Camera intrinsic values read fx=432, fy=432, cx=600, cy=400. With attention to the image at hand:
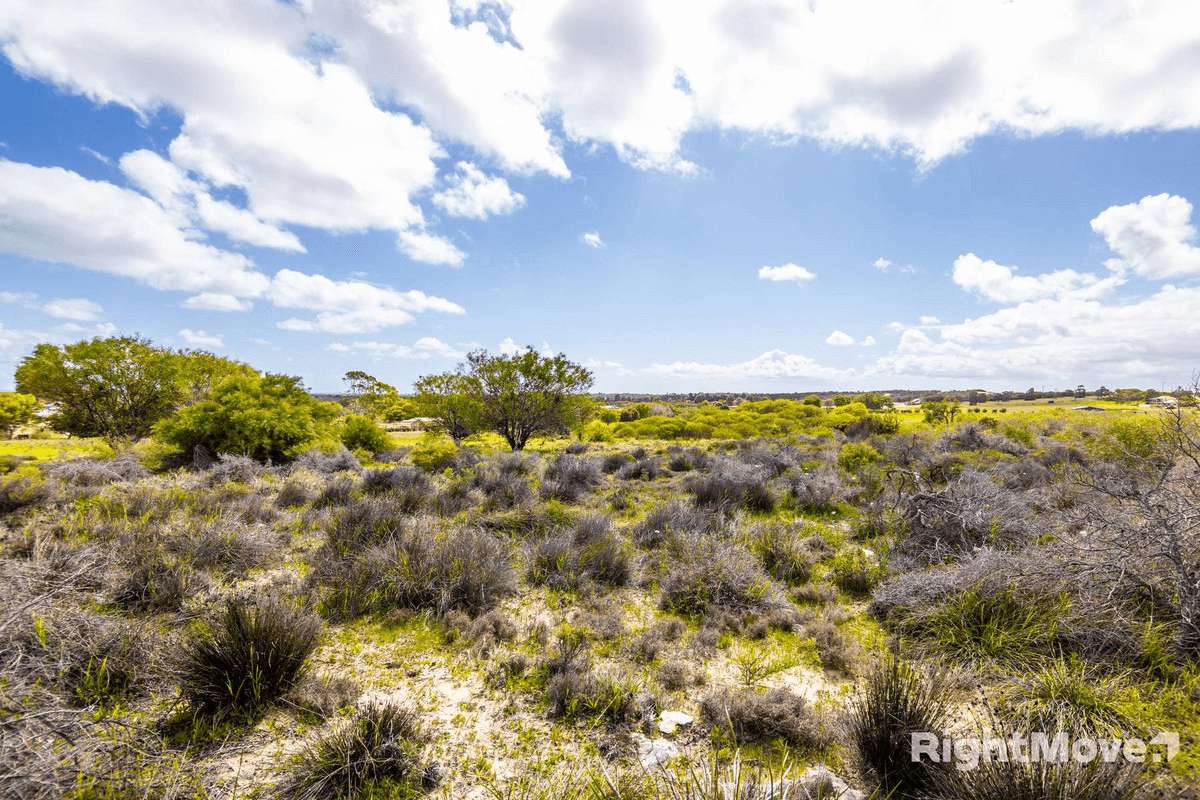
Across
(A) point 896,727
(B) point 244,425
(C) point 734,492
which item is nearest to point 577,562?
(A) point 896,727

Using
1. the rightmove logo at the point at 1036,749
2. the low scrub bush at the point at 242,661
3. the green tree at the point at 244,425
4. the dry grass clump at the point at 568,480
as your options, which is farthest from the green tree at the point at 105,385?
the rightmove logo at the point at 1036,749

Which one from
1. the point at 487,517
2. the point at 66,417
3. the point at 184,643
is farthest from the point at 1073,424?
the point at 66,417

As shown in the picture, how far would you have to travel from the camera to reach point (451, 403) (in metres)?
24.7

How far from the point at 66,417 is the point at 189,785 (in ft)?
76.1

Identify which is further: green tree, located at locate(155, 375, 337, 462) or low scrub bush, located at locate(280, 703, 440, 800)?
green tree, located at locate(155, 375, 337, 462)

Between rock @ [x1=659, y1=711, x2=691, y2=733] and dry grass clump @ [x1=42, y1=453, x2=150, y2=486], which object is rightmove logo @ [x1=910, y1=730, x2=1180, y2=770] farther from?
dry grass clump @ [x1=42, y1=453, x2=150, y2=486]

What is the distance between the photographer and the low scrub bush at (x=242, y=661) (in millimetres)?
3135

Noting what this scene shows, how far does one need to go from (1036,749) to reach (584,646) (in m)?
3.14

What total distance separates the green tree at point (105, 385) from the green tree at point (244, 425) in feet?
21.5

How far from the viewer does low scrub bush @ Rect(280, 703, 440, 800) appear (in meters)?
2.50

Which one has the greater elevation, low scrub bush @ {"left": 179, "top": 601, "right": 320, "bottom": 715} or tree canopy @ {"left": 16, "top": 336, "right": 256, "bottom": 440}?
tree canopy @ {"left": 16, "top": 336, "right": 256, "bottom": 440}

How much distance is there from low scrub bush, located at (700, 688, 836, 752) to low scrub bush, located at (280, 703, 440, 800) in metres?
1.98

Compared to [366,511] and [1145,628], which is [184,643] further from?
[1145,628]

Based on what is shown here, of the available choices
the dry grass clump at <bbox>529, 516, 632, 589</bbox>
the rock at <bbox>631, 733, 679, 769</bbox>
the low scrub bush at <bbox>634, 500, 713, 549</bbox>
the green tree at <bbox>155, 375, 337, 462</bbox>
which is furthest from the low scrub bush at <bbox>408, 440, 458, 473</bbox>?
the rock at <bbox>631, 733, 679, 769</bbox>
